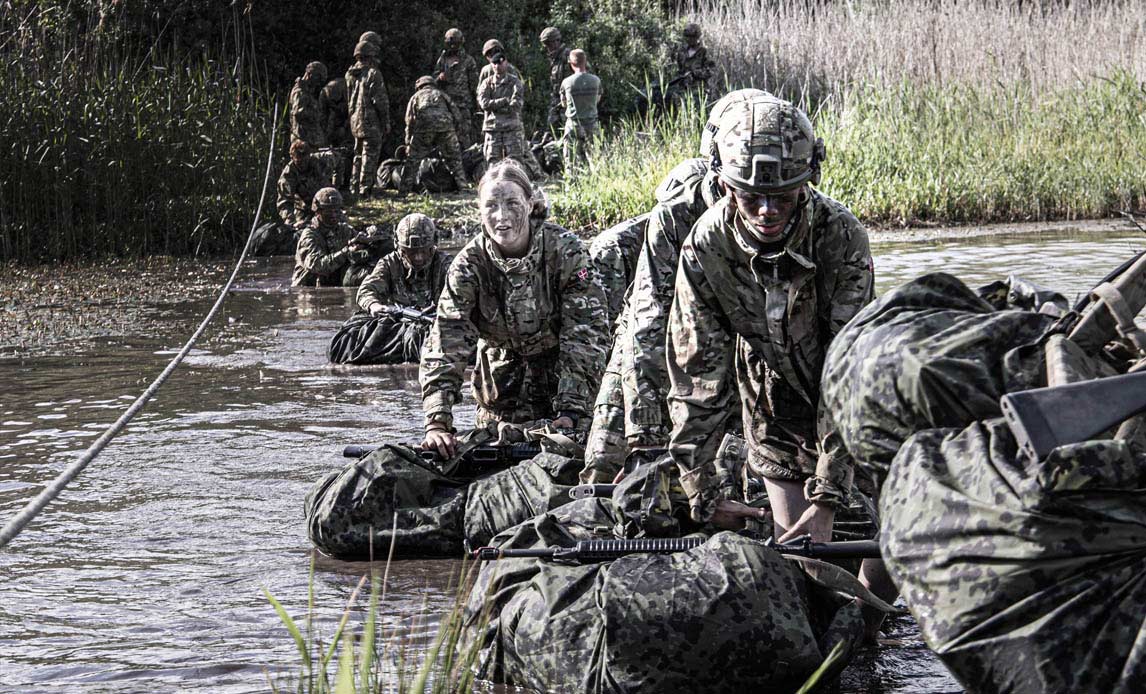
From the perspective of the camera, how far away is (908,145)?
16.4 m

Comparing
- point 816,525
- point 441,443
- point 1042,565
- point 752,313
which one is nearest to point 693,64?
point 441,443

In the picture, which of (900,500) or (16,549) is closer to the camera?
(900,500)

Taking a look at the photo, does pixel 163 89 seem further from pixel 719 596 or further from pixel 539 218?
pixel 719 596

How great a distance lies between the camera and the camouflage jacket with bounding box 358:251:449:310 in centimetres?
1113

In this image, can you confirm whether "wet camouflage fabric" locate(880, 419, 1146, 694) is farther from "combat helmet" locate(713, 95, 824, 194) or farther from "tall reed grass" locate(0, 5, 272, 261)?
"tall reed grass" locate(0, 5, 272, 261)

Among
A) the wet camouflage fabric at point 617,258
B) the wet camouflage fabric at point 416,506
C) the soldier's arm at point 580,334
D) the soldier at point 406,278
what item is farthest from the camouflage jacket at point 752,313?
the soldier at point 406,278

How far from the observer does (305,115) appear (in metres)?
19.6

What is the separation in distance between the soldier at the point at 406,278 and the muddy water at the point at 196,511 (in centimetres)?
66

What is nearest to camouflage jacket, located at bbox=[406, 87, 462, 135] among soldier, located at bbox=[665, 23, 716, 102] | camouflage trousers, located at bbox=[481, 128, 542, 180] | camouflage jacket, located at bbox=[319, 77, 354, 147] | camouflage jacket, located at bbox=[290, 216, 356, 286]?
camouflage trousers, located at bbox=[481, 128, 542, 180]

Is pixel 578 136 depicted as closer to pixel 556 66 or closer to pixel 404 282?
pixel 556 66

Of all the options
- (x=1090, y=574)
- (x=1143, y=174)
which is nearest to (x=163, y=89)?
(x=1143, y=174)

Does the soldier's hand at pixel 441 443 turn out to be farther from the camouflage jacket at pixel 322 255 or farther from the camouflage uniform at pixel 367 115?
the camouflage uniform at pixel 367 115

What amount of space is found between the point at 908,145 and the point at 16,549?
1248cm

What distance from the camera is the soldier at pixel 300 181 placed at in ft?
57.6
